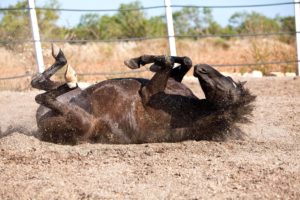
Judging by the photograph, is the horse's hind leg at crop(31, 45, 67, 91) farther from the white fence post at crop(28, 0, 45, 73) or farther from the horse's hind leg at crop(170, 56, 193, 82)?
the white fence post at crop(28, 0, 45, 73)

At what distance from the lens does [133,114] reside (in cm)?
509

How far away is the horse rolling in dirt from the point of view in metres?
5.04

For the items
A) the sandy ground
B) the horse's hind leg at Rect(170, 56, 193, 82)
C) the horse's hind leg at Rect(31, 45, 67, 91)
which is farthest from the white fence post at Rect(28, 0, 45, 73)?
the horse's hind leg at Rect(170, 56, 193, 82)

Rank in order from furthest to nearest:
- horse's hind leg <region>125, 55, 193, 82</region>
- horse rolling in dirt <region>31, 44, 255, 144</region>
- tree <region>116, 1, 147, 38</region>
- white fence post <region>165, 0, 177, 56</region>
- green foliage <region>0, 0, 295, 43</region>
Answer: tree <region>116, 1, 147, 38</region>
green foliage <region>0, 0, 295, 43</region>
white fence post <region>165, 0, 177, 56</region>
horse's hind leg <region>125, 55, 193, 82</region>
horse rolling in dirt <region>31, 44, 255, 144</region>

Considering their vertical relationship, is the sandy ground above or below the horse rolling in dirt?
below

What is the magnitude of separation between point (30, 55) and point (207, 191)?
7303 millimetres

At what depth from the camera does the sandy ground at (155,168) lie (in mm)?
3607

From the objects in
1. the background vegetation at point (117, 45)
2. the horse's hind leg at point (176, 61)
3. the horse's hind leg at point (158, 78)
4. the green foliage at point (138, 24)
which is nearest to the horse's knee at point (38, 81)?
the horse's hind leg at point (176, 61)

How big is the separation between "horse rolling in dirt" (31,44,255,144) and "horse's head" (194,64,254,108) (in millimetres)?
62

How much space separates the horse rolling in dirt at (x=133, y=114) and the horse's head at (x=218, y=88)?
0.20 ft

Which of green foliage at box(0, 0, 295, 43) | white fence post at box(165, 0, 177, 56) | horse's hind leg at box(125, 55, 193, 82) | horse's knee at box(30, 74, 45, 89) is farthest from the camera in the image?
green foliage at box(0, 0, 295, 43)

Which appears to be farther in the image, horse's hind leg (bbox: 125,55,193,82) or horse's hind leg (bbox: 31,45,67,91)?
horse's hind leg (bbox: 31,45,67,91)

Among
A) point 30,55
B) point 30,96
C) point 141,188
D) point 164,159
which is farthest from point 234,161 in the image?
point 30,55

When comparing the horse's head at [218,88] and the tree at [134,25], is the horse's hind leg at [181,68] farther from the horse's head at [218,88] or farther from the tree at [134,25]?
the tree at [134,25]
